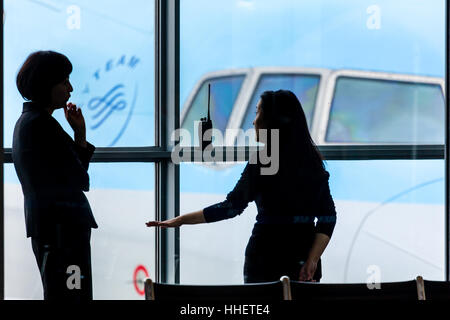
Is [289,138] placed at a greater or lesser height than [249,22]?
lesser

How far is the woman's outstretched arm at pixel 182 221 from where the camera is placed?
367cm

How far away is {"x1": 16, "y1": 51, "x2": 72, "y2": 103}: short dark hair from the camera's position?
3043 millimetres

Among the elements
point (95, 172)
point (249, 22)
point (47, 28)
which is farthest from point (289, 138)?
point (47, 28)

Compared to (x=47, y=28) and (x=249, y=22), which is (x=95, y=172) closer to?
(x=47, y=28)

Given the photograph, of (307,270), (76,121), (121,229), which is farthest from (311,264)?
(76,121)

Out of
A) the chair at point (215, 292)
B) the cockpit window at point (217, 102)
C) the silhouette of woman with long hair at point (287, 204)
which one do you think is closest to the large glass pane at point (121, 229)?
the cockpit window at point (217, 102)

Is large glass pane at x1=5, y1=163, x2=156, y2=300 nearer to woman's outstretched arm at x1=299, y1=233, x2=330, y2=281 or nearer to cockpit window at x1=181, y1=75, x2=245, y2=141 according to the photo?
cockpit window at x1=181, y1=75, x2=245, y2=141

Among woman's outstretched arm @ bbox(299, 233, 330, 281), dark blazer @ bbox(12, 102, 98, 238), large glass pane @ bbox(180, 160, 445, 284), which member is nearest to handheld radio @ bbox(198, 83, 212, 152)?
large glass pane @ bbox(180, 160, 445, 284)

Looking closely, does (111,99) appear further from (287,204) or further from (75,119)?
(287,204)

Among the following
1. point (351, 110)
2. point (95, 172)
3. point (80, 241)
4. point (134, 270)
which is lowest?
point (134, 270)

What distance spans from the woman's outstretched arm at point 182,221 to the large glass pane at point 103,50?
527 millimetres

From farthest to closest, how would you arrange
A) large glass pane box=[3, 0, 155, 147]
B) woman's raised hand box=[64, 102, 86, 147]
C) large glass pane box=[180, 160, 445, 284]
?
1. large glass pane box=[180, 160, 445, 284]
2. large glass pane box=[3, 0, 155, 147]
3. woman's raised hand box=[64, 102, 86, 147]

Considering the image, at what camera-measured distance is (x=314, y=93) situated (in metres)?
3.81
